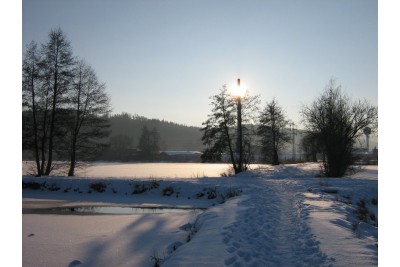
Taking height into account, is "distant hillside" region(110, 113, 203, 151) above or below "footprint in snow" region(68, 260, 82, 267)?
above

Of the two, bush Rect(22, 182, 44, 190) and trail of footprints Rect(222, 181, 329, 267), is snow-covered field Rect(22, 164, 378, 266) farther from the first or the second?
bush Rect(22, 182, 44, 190)

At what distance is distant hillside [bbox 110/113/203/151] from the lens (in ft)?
501

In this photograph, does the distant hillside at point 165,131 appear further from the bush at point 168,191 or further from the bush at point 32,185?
the bush at point 168,191

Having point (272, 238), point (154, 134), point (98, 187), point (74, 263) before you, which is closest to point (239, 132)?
point (98, 187)

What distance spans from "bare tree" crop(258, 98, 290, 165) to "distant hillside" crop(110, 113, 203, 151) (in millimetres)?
104365

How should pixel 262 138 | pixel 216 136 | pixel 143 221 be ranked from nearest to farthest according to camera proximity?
pixel 143 221 < pixel 216 136 < pixel 262 138

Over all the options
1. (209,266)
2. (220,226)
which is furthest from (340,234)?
(209,266)

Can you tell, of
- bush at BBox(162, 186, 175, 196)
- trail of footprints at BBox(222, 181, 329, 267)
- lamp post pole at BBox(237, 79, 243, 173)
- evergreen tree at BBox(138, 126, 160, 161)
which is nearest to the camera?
trail of footprints at BBox(222, 181, 329, 267)

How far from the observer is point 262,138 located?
41312 mm

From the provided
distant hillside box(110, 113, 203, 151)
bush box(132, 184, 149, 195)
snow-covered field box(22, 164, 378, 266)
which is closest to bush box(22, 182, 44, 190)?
snow-covered field box(22, 164, 378, 266)

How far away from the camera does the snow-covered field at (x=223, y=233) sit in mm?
6125

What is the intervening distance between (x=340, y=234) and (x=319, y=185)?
10322 millimetres

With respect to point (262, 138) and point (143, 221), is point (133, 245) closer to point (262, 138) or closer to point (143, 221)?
point (143, 221)

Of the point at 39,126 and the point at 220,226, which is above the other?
the point at 39,126
